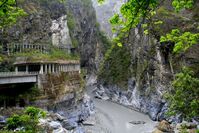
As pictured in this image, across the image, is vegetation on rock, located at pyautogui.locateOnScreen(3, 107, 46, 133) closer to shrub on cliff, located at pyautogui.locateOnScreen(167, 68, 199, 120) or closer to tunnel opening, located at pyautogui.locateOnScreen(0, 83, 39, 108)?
shrub on cliff, located at pyautogui.locateOnScreen(167, 68, 199, 120)

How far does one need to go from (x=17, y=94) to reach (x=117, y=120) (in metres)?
16.6

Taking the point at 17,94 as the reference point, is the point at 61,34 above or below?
above

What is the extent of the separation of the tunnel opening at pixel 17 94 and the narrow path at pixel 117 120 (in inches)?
373

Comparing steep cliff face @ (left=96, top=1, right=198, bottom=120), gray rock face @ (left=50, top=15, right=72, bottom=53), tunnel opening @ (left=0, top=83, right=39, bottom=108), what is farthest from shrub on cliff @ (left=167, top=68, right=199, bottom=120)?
gray rock face @ (left=50, top=15, right=72, bottom=53)

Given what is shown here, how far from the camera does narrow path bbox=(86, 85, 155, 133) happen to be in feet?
119

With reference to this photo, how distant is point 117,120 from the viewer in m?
41.8

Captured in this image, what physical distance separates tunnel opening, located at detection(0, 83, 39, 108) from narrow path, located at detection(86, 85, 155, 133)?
9.46m

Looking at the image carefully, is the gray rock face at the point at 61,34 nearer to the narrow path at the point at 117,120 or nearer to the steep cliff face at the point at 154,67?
the steep cliff face at the point at 154,67

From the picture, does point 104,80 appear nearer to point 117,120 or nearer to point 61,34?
point 61,34

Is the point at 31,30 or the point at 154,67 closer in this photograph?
the point at 154,67

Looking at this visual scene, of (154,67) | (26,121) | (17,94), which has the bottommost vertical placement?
(17,94)

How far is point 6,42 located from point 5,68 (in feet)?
28.5

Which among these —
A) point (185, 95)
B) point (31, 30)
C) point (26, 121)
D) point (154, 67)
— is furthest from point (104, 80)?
point (26, 121)

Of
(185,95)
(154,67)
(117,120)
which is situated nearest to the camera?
(185,95)
